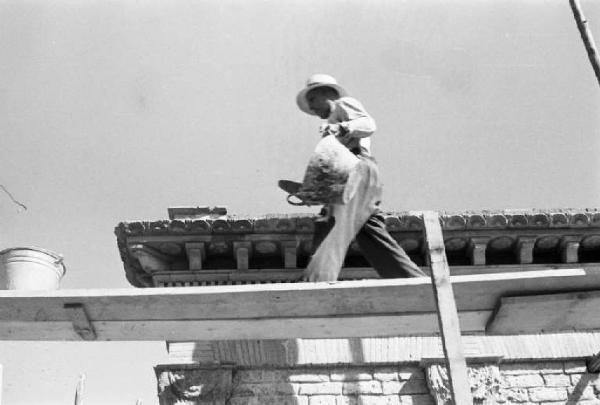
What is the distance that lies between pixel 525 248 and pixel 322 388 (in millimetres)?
2704

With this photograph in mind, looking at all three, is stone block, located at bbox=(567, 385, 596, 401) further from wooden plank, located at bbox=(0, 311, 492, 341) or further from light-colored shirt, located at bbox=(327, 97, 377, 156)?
wooden plank, located at bbox=(0, 311, 492, 341)

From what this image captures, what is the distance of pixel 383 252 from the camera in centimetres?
793

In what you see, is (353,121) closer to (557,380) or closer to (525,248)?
(525,248)

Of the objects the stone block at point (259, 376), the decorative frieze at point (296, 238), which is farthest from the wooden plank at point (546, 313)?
the decorative frieze at point (296, 238)

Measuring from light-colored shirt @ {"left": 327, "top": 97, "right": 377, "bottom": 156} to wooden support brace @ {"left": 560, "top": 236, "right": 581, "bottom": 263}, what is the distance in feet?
11.3

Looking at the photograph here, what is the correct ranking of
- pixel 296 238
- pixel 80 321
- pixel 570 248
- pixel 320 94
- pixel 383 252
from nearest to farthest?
pixel 80 321, pixel 383 252, pixel 320 94, pixel 296 238, pixel 570 248

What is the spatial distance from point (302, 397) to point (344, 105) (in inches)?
119

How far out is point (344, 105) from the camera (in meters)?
8.42

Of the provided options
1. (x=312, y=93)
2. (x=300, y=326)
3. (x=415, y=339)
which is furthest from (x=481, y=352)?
(x=300, y=326)

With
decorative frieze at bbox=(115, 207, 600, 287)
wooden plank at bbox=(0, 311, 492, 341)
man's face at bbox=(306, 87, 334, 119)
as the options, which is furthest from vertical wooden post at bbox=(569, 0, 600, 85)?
wooden plank at bbox=(0, 311, 492, 341)

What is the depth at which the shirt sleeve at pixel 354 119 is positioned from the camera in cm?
826

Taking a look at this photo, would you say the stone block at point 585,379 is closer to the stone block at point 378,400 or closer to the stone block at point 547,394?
the stone block at point 547,394

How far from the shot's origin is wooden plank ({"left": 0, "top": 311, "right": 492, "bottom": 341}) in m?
6.44

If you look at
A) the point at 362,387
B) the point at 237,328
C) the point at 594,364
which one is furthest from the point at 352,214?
the point at 594,364
